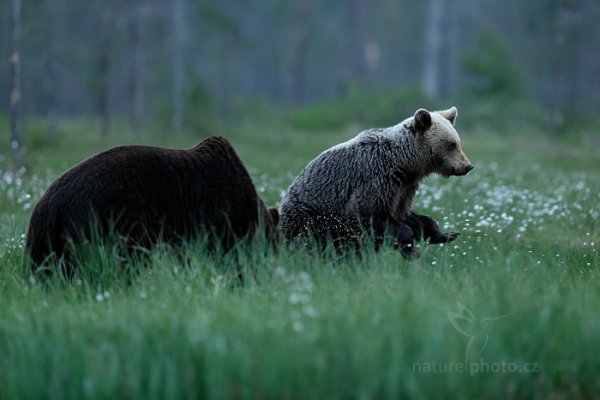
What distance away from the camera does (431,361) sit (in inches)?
158

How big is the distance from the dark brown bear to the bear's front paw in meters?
1.87

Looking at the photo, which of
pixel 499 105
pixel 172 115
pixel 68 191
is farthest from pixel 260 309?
pixel 499 105

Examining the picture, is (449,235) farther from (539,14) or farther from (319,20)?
(319,20)

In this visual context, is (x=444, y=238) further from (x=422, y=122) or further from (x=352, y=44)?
(x=352, y=44)

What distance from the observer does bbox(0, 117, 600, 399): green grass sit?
3.86 m

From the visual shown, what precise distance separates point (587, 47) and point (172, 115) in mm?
34789

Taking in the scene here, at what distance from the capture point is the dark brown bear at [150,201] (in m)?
5.67

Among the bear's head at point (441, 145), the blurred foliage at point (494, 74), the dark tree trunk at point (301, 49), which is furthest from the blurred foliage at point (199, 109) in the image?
the bear's head at point (441, 145)

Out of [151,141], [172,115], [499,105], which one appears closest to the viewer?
[151,141]

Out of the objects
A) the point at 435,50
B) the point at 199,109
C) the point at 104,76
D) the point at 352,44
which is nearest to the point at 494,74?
the point at 435,50

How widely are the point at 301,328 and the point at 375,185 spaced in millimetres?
3556

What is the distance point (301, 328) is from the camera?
168 inches

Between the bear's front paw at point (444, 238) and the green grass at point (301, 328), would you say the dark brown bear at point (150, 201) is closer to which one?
the green grass at point (301, 328)

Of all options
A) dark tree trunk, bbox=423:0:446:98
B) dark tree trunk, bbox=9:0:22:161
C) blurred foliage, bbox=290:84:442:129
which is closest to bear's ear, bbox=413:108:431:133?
dark tree trunk, bbox=9:0:22:161
